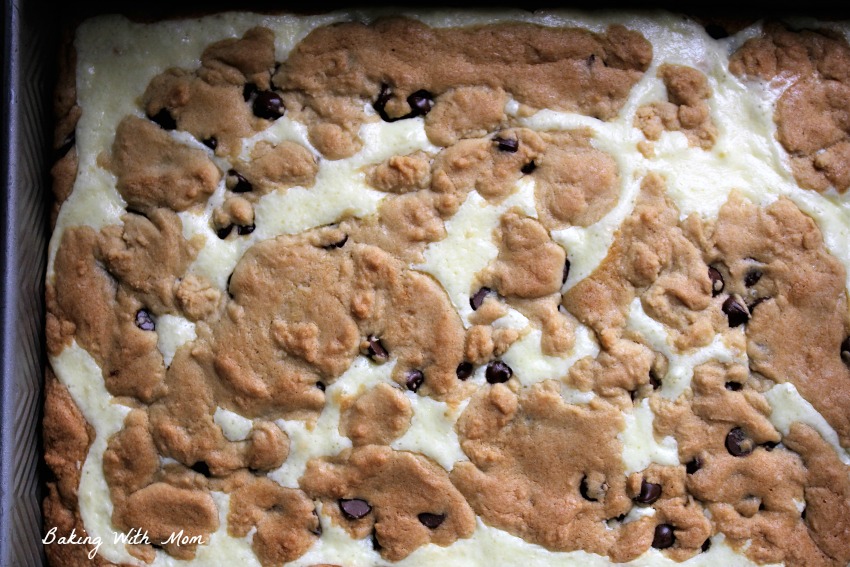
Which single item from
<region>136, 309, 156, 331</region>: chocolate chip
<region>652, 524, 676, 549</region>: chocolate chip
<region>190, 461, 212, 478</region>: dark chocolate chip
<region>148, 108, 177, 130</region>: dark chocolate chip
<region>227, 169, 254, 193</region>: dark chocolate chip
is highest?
<region>148, 108, 177, 130</region>: dark chocolate chip

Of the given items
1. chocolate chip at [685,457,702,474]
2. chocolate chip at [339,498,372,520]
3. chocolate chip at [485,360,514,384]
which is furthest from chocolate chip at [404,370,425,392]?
chocolate chip at [685,457,702,474]

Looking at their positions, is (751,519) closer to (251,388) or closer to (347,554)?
(347,554)

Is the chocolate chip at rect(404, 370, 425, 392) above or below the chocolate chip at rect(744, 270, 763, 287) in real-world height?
below

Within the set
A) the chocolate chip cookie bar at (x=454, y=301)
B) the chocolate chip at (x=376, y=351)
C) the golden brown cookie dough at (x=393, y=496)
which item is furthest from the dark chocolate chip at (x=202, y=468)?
the chocolate chip at (x=376, y=351)

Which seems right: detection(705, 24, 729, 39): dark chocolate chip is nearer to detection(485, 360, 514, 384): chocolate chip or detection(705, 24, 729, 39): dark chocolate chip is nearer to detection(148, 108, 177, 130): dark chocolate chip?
detection(485, 360, 514, 384): chocolate chip

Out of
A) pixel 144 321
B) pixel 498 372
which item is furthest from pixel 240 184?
pixel 498 372

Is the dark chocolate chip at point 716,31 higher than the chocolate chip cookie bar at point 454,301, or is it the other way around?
the dark chocolate chip at point 716,31

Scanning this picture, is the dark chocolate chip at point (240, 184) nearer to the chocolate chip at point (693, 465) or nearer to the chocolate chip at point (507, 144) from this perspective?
the chocolate chip at point (507, 144)

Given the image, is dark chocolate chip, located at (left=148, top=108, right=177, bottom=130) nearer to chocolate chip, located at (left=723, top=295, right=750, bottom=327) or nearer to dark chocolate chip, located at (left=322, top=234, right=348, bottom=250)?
dark chocolate chip, located at (left=322, top=234, right=348, bottom=250)
